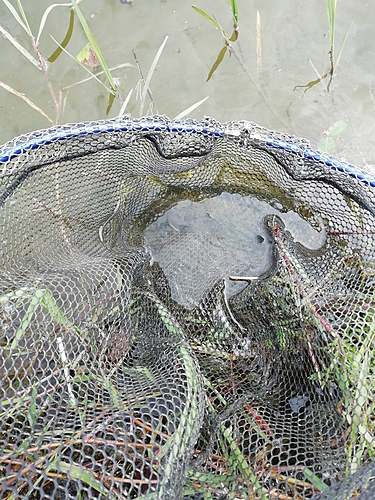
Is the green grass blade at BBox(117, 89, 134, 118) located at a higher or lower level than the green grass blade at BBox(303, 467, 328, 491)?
higher

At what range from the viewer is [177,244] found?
1649 millimetres

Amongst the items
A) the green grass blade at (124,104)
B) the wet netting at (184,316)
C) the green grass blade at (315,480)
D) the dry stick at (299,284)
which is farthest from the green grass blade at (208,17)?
the green grass blade at (315,480)

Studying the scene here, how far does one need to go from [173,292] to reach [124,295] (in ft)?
1.35

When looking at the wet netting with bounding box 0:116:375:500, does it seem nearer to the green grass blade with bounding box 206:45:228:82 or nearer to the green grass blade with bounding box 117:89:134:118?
the green grass blade with bounding box 117:89:134:118

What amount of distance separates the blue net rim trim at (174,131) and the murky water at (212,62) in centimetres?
72

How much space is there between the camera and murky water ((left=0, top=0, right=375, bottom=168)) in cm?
180

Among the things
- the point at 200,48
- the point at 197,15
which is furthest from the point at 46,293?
the point at 197,15

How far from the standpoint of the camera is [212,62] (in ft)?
5.97

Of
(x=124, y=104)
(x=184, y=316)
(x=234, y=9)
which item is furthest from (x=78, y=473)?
(x=234, y=9)

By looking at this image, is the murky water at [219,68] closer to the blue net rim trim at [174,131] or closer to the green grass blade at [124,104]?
the green grass blade at [124,104]

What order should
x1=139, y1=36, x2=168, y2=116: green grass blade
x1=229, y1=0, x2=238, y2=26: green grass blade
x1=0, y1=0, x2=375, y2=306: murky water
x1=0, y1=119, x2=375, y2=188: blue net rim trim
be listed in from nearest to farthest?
x1=0, y1=119, x2=375, y2=188: blue net rim trim < x1=229, y1=0, x2=238, y2=26: green grass blade < x1=139, y1=36, x2=168, y2=116: green grass blade < x1=0, y1=0, x2=375, y2=306: murky water

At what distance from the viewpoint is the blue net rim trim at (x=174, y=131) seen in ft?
3.50

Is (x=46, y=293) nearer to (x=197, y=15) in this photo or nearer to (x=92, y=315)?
(x=92, y=315)

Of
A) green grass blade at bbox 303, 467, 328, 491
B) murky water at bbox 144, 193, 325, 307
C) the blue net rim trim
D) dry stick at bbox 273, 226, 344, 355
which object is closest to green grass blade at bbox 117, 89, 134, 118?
murky water at bbox 144, 193, 325, 307
